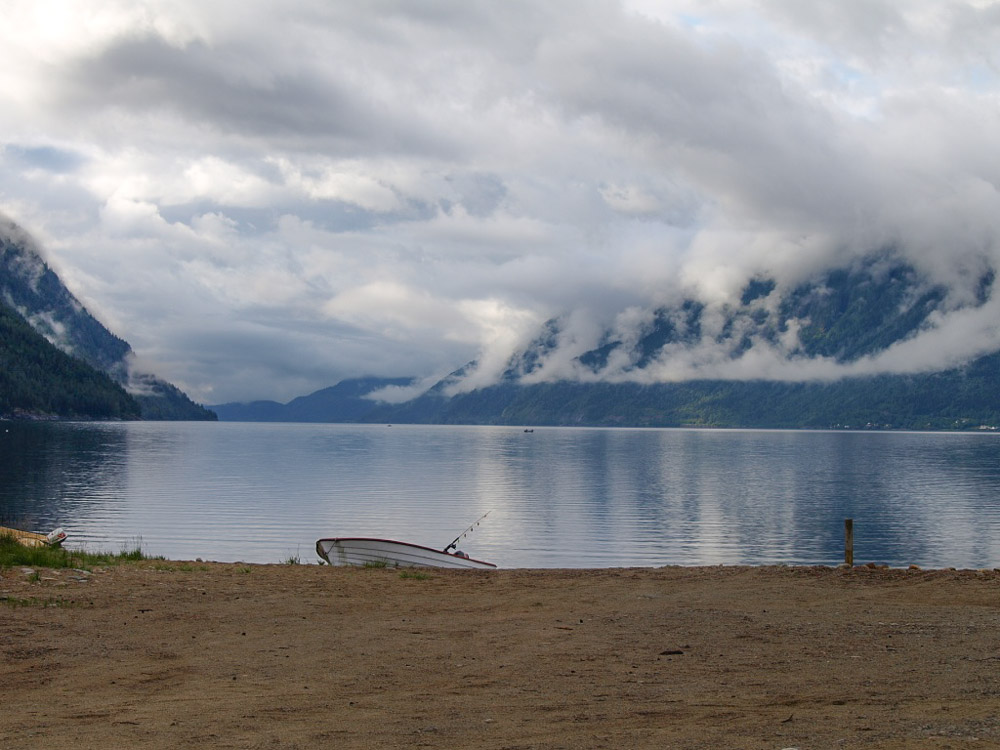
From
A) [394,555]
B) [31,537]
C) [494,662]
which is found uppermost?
[494,662]

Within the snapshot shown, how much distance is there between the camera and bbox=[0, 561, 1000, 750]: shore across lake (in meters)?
11.6

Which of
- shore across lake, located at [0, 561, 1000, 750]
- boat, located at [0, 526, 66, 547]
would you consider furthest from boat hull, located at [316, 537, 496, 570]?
boat, located at [0, 526, 66, 547]

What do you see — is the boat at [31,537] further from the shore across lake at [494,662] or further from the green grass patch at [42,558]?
the shore across lake at [494,662]

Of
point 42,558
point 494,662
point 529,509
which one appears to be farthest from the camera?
point 529,509

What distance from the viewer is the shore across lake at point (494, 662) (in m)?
11.6

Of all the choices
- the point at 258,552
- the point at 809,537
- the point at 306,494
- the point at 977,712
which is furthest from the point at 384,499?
the point at 977,712

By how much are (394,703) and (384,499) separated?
199ft

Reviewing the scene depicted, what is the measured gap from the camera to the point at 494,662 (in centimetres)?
1585

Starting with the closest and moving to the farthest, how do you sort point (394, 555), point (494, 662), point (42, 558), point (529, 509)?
1. point (494, 662)
2. point (42, 558)
3. point (394, 555)
4. point (529, 509)

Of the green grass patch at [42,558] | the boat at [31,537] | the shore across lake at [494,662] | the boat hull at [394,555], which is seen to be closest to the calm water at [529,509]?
the boat at [31,537]

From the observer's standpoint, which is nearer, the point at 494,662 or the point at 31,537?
the point at 494,662

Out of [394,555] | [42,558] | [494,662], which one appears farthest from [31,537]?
[494,662]

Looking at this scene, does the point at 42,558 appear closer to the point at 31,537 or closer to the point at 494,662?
the point at 31,537

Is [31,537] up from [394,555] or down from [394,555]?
up
